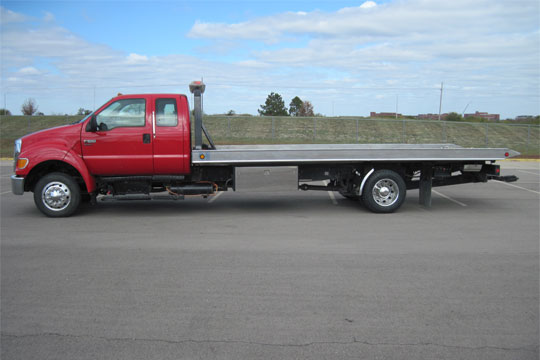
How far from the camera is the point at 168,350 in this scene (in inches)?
149

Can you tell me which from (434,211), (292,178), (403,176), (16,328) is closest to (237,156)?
(292,178)

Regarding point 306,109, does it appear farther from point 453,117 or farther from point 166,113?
point 166,113

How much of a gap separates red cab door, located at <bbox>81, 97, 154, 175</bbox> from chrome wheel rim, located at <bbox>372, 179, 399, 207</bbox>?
437 centimetres

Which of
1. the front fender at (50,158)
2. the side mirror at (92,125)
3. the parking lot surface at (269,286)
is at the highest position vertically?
the side mirror at (92,125)

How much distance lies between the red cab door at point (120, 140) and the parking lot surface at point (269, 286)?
40.8 inches

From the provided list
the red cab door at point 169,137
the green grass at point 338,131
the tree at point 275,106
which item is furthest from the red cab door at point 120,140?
the tree at point 275,106

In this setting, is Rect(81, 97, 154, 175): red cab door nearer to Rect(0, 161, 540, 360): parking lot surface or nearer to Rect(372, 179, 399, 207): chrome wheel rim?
Rect(0, 161, 540, 360): parking lot surface

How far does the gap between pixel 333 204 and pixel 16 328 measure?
7363 millimetres

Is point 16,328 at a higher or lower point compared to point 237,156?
lower

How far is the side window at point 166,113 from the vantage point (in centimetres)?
877

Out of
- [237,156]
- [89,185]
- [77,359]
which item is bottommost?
[77,359]

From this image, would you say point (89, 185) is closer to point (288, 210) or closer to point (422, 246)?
point (288, 210)

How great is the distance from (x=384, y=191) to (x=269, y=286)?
15.7 ft

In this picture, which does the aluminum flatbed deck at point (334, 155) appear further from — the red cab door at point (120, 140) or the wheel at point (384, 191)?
the red cab door at point (120, 140)
